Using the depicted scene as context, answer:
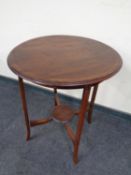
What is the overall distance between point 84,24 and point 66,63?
0.55m

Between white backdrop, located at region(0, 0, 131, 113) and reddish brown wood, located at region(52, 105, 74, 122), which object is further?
reddish brown wood, located at region(52, 105, 74, 122)

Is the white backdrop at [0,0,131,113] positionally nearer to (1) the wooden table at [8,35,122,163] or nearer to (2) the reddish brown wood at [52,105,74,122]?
(1) the wooden table at [8,35,122,163]

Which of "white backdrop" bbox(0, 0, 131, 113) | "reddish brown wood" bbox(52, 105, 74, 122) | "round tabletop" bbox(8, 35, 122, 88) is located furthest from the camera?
"reddish brown wood" bbox(52, 105, 74, 122)

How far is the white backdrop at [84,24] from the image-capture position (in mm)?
1330

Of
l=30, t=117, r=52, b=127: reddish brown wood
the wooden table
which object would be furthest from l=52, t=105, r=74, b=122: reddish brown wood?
the wooden table

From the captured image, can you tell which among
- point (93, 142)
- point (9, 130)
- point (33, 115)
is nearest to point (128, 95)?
point (93, 142)

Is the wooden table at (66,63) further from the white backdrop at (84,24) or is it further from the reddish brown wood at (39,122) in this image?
the reddish brown wood at (39,122)

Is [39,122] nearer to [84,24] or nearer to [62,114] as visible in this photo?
[62,114]

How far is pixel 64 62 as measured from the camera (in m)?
1.05

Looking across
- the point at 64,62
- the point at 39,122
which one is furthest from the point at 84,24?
the point at 39,122

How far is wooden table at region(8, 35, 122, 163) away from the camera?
919mm

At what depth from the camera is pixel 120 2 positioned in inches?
49.6

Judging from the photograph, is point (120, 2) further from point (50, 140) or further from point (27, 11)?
Result: point (50, 140)

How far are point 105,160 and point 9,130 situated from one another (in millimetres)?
827
